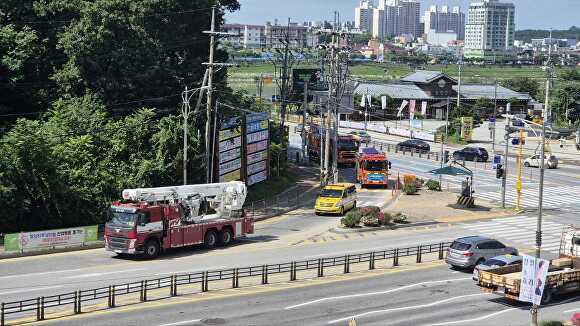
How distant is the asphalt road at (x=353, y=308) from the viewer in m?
28.2

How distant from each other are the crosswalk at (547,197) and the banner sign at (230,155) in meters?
19.8

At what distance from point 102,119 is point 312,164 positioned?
31.3 meters

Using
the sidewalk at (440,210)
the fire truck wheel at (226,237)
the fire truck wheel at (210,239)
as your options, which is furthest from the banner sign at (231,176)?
the fire truck wheel at (210,239)

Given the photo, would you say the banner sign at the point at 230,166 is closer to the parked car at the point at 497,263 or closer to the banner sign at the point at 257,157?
the banner sign at the point at 257,157

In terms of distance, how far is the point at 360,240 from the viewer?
46.7 m

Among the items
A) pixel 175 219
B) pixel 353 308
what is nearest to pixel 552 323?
pixel 353 308

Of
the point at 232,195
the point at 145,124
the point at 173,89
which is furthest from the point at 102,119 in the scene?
the point at 232,195

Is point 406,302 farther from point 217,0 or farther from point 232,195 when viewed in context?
point 217,0

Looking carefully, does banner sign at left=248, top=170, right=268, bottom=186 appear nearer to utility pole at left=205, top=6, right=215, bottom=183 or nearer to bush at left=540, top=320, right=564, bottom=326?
utility pole at left=205, top=6, right=215, bottom=183

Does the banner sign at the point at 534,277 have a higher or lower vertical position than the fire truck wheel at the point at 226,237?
higher

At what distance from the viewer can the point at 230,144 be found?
57.0 meters

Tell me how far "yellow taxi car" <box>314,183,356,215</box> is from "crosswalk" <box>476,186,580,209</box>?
13604 mm

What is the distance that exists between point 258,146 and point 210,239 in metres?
19.0

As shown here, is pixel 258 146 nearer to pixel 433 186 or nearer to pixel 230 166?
pixel 230 166
